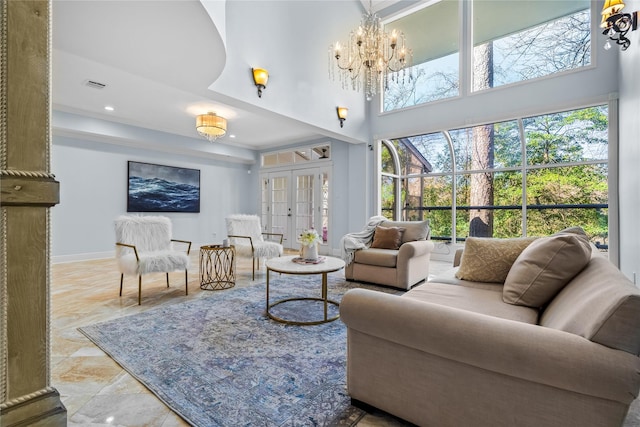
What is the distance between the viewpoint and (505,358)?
103 centimetres

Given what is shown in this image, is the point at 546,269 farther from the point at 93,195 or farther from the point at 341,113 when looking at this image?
the point at 93,195

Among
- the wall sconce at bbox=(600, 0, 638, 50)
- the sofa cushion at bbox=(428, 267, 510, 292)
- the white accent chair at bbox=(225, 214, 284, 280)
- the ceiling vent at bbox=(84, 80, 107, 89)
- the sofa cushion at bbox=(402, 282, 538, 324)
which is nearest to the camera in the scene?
the sofa cushion at bbox=(402, 282, 538, 324)

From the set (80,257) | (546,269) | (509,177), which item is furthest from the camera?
(80,257)

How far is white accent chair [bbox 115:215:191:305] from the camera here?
3.04 metres

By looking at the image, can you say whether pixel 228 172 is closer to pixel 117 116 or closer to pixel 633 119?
pixel 117 116

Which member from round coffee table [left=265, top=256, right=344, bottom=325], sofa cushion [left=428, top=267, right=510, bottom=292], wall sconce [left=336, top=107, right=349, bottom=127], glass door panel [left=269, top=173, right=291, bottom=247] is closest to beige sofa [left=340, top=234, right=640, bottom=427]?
sofa cushion [left=428, top=267, right=510, bottom=292]

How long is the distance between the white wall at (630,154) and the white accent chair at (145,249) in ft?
14.1

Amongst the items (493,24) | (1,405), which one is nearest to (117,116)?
(1,405)

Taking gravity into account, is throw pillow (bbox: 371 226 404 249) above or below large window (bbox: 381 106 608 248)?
below

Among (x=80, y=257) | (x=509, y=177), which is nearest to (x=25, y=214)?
(x=80, y=257)

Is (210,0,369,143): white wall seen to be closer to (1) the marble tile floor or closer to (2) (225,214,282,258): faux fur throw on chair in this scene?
(2) (225,214,282,258): faux fur throw on chair

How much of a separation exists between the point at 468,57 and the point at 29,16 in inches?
220

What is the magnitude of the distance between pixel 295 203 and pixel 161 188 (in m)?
2.91

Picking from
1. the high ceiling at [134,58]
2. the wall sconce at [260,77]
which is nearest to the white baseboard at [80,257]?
the high ceiling at [134,58]
